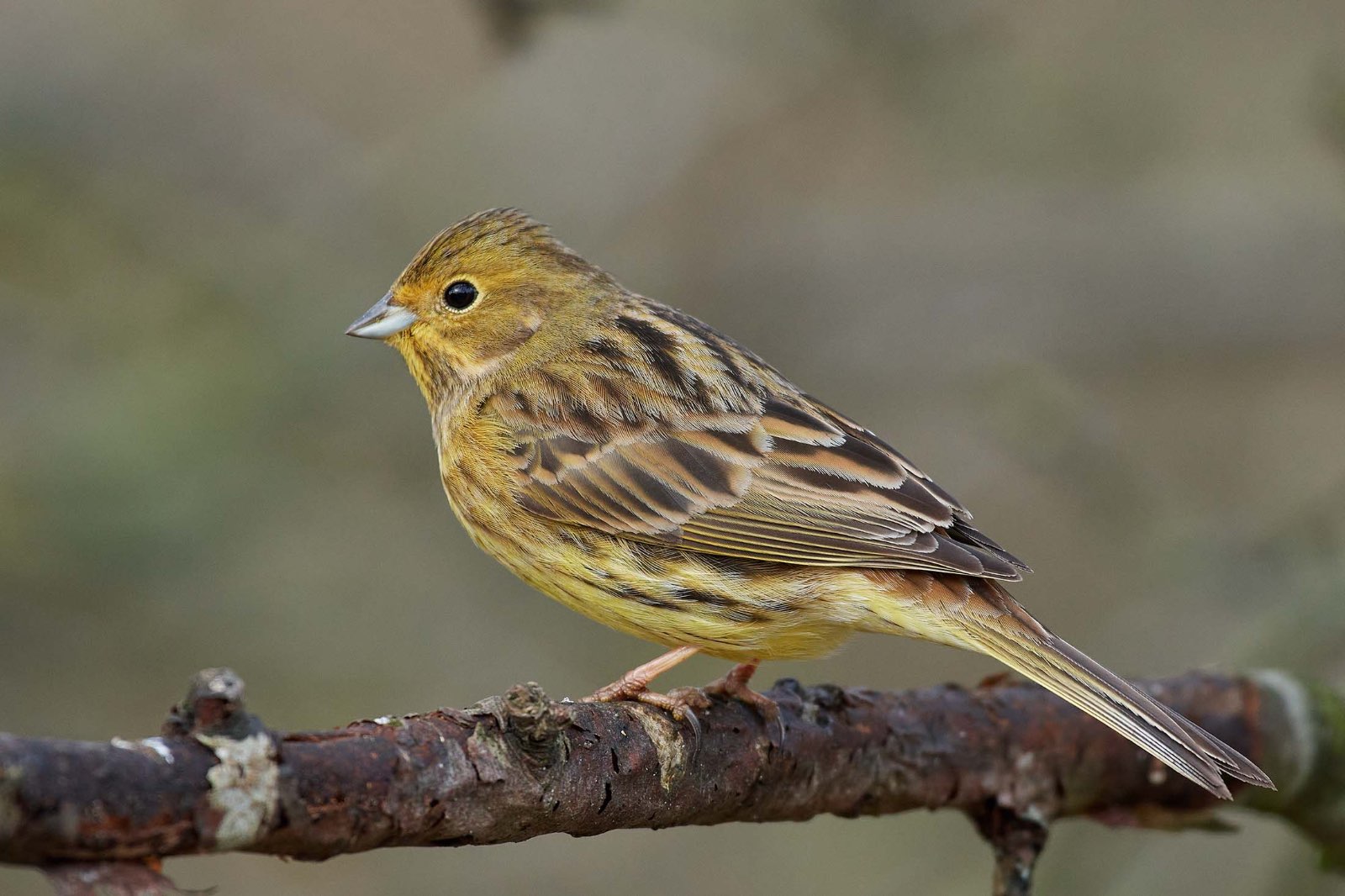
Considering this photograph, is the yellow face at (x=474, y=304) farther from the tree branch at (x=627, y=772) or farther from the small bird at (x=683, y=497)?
the tree branch at (x=627, y=772)

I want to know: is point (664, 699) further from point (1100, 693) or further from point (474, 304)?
point (474, 304)

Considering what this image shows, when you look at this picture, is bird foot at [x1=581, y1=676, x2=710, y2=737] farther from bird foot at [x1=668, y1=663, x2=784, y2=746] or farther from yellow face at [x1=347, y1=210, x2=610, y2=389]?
yellow face at [x1=347, y1=210, x2=610, y2=389]

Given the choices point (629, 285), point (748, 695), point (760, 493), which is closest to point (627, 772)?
point (748, 695)

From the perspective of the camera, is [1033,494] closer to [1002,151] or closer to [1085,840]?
[1002,151]

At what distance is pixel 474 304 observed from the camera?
577cm

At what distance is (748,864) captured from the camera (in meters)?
7.57

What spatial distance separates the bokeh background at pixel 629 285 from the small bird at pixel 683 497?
3.29ft

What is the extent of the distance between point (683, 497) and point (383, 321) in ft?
5.08

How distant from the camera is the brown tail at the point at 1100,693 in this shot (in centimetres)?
383

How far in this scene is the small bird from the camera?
443 centimetres

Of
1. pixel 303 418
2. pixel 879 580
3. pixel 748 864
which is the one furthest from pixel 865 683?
pixel 879 580

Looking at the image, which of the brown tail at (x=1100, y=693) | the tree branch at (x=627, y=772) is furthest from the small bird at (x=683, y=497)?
the tree branch at (x=627, y=772)

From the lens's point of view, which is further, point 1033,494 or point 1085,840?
point 1033,494

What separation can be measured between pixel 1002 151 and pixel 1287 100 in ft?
5.14
